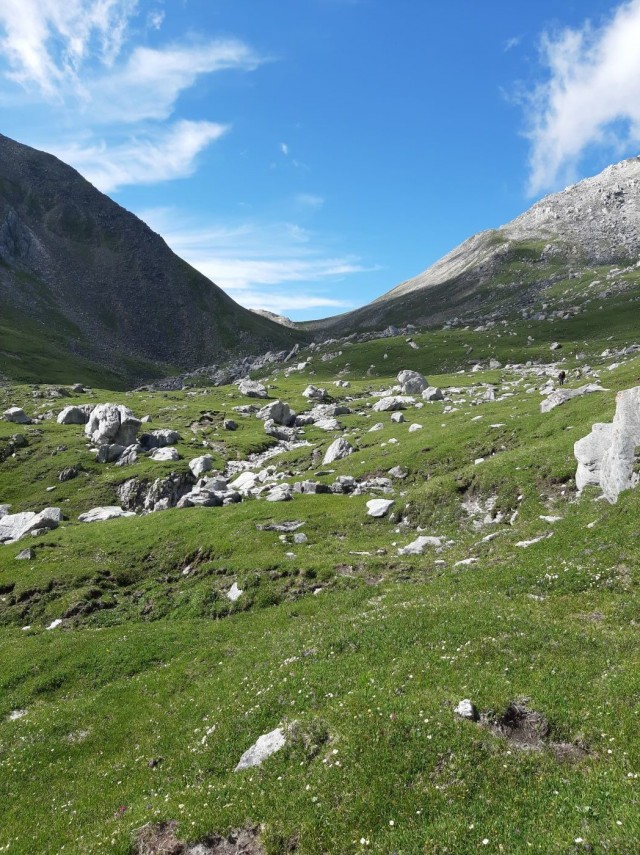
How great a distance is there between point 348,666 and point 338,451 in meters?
47.2

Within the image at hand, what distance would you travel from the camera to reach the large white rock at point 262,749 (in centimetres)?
1455

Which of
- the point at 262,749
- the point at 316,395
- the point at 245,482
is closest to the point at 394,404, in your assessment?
the point at 316,395

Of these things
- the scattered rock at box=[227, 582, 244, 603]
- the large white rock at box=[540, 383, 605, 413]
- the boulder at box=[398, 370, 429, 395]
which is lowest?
the scattered rock at box=[227, 582, 244, 603]

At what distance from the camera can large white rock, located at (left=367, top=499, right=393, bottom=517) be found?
40.7 meters

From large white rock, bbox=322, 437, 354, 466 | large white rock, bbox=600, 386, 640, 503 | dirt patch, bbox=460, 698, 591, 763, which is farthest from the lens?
large white rock, bbox=322, 437, 354, 466

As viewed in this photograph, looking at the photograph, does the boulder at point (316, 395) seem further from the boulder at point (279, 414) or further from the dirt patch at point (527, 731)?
the dirt patch at point (527, 731)

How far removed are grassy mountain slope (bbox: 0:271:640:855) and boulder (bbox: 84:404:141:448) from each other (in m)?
33.7

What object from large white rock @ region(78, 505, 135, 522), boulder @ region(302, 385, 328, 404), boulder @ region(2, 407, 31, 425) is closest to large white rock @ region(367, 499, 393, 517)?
large white rock @ region(78, 505, 135, 522)

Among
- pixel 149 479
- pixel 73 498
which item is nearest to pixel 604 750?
pixel 149 479

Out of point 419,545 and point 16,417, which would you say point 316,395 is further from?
point 419,545

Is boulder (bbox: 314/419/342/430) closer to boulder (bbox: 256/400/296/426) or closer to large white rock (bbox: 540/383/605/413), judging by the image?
boulder (bbox: 256/400/296/426)

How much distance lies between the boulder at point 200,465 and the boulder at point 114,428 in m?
17.0

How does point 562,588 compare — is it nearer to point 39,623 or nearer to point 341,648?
point 341,648

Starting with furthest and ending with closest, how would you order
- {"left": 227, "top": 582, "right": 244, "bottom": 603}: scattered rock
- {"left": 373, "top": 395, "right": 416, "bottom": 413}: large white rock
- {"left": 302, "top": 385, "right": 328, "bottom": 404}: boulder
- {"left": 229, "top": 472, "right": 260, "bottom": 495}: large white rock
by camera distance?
{"left": 302, "top": 385, "right": 328, "bottom": 404}: boulder → {"left": 373, "top": 395, "right": 416, "bottom": 413}: large white rock → {"left": 229, "top": 472, "right": 260, "bottom": 495}: large white rock → {"left": 227, "top": 582, "right": 244, "bottom": 603}: scattered rock
